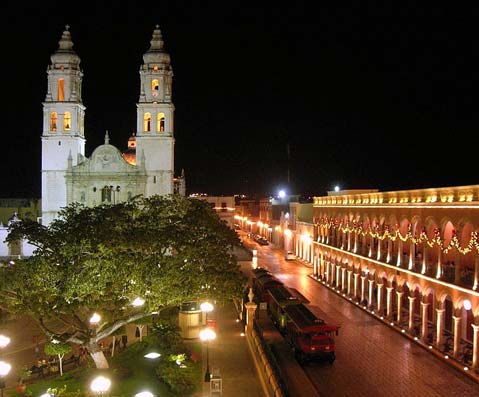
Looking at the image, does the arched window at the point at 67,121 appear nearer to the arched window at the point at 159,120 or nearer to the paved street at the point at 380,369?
the arched window at the point at 159,120

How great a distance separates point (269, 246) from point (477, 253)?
223 feet

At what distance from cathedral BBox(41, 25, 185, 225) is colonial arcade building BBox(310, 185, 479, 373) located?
23295 mm

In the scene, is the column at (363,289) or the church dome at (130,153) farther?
the church dome at (130,153)

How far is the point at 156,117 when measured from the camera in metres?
65.7

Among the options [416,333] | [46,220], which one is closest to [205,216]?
[416,333]

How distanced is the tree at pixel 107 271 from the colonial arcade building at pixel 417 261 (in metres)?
10.0

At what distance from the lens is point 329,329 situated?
26.9 meters

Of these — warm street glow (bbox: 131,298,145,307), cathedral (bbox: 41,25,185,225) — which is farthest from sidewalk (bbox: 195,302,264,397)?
cathedral (bbox: 41,25,185,225)

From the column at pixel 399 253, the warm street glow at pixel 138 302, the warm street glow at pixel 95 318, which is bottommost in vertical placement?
the warm street glow at pixel 95 318

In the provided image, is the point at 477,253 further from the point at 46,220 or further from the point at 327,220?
the point at 46,220

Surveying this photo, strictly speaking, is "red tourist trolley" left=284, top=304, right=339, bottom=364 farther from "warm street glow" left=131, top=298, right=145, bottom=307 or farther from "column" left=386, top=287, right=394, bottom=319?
"column" left=386, top=287, right=394, bottom=319

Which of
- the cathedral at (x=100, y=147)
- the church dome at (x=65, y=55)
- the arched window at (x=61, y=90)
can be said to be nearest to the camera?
the cathedral at (x=100, y=147)

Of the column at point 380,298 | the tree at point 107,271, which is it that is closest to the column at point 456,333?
the tree at point 107,271

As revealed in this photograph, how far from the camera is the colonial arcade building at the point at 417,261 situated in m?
27.3
